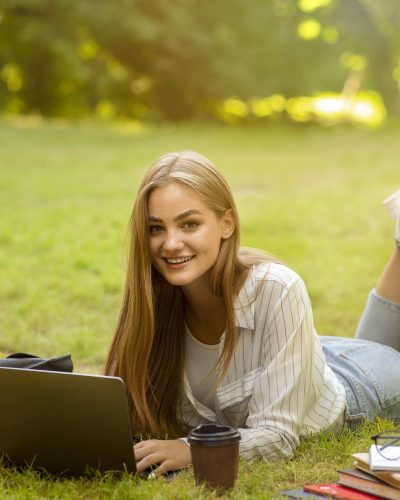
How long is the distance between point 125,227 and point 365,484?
6404 mm

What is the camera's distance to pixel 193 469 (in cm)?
300

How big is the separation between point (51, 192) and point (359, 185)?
4.02m

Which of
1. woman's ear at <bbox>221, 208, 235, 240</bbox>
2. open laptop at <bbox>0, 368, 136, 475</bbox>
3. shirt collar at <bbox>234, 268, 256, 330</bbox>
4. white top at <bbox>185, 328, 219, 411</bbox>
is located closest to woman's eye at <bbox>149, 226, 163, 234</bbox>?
woman's ear at <bbox>221, 208, 235, 240</bbox>

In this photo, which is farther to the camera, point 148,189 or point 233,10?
point 233,10

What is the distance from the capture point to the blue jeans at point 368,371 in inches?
152

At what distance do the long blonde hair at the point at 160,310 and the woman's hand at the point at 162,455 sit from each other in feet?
1.12

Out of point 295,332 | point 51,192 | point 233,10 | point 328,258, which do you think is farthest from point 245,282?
point 233,10

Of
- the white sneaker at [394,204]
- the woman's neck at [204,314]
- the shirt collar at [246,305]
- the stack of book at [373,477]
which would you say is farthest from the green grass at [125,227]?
the white sneaker at [394,204]

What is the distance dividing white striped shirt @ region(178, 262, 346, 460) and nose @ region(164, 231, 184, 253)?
33cm

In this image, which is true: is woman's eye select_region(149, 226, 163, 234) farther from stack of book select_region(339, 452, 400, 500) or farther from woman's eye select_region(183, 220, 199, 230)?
stack of book select_region(339, 452, 400, 500)

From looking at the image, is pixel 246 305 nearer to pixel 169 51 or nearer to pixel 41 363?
pixel 41 363

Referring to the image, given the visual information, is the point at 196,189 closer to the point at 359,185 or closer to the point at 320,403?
the point at 320,403

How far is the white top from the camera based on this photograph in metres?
3.57

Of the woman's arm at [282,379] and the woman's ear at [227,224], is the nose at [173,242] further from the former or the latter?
the woman's arm at [282,379]
